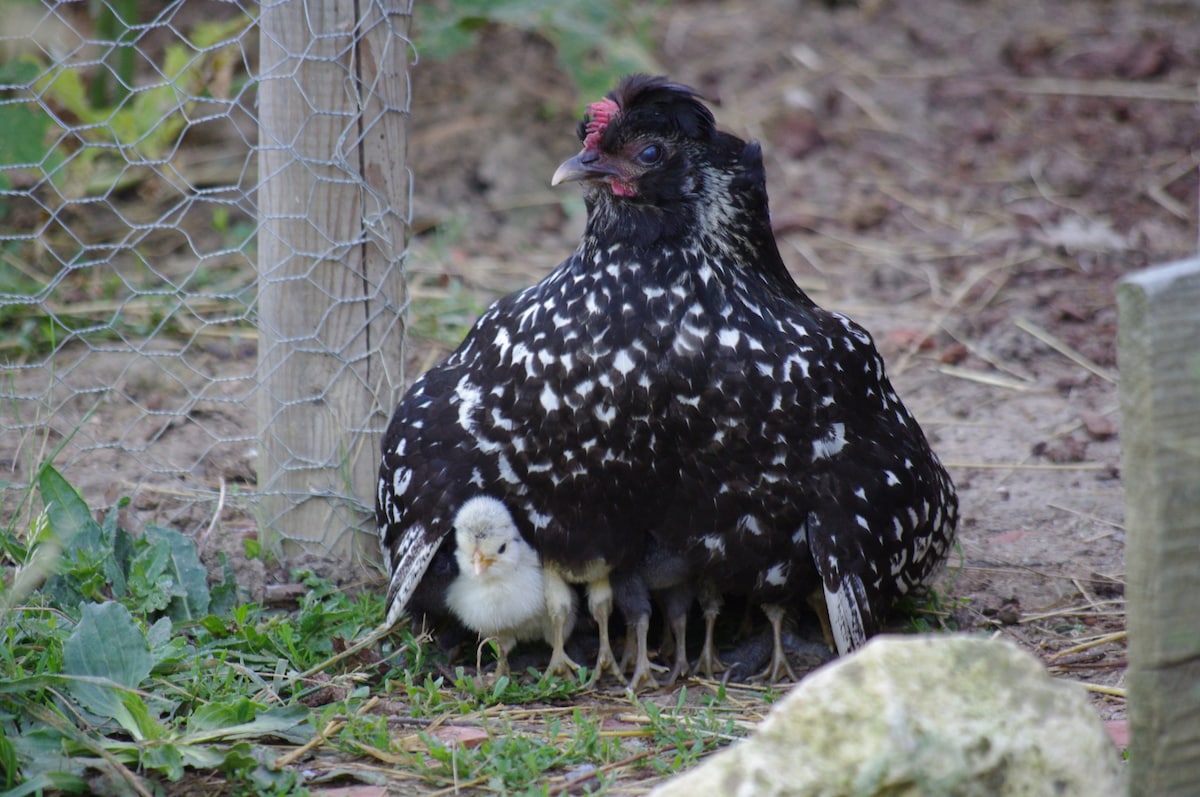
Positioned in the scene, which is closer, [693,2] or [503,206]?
[503,206]

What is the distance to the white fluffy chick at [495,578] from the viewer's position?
3160mm

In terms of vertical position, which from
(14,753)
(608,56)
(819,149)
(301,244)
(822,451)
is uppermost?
(608,56)

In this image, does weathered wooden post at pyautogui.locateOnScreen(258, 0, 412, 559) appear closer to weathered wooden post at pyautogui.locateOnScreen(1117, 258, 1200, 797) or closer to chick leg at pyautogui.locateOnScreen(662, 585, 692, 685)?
chick leg at pyautogui.locateOnScreen(662, 585, 692, 685)

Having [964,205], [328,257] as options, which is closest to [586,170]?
[328,257]

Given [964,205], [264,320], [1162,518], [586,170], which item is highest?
[964,205]

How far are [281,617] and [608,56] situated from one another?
415 cm

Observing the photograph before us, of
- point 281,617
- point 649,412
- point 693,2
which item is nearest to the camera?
point 649,412

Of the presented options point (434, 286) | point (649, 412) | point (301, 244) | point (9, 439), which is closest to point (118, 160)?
point (434, 286)

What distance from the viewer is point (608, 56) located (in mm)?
6730

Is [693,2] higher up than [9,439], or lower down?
higher up

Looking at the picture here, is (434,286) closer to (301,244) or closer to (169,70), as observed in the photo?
(169,70)

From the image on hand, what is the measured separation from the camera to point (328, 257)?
11.5ft

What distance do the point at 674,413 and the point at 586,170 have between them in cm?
61

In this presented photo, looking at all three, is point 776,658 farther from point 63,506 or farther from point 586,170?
point 63,506
